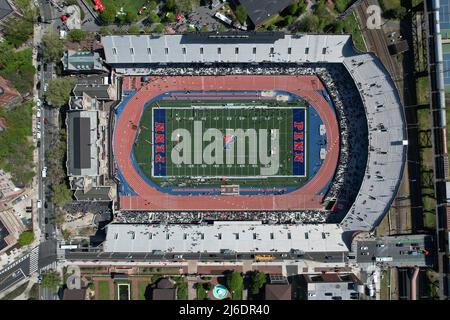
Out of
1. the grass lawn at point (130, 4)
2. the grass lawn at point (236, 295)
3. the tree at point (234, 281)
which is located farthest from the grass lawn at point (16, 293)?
the grass lawn at point (130, 4)

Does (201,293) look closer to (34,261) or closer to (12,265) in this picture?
(34,261)

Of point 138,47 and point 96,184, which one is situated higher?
point 138,47

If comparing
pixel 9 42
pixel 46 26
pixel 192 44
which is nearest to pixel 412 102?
pixel 192 44

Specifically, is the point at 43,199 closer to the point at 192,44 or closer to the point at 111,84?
the point at 111,84

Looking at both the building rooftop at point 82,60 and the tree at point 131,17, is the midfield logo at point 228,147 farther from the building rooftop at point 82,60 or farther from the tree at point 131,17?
the tree at point 131,17

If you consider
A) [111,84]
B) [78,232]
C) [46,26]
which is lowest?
[78,232]
